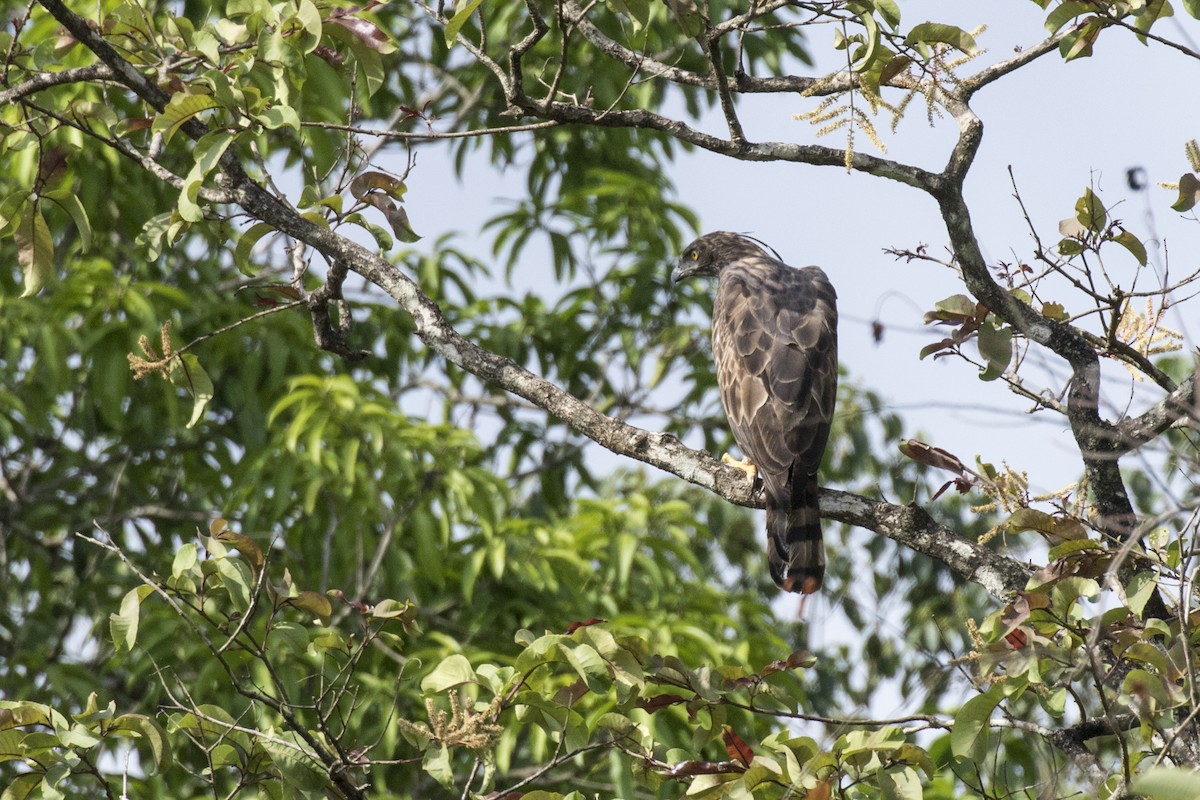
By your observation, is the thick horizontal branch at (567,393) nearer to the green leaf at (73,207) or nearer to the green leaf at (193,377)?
the green leaf at (73,207)

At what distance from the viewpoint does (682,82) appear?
3814 millimetres

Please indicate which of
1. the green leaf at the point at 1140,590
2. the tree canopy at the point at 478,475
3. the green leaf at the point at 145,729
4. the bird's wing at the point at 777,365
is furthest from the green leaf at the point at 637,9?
the green leaf at the point at 145,729

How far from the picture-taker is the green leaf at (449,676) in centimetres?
304

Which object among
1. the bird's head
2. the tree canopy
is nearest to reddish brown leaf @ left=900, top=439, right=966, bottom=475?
the tree canopy

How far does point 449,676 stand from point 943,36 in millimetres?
1931

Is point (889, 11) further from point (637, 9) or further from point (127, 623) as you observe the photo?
point (127, 623)

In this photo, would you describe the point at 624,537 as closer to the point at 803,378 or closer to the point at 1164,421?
the point at 803,378

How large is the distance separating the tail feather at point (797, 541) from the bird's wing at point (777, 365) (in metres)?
0.09

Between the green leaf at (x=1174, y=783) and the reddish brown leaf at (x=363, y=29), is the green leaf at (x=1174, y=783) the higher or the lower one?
the lower one

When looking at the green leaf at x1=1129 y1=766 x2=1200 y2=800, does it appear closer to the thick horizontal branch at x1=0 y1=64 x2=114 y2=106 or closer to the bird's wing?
the bird's wing

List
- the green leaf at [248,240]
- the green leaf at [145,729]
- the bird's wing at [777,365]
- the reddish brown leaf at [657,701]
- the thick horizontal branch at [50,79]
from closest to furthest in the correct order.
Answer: the green leaf at [145,729]
the reddish brown leaf at [657,701]
the thick horizontal branch at [50,79]
the green leaf at [248,240]
the bird's wing at [777,365]

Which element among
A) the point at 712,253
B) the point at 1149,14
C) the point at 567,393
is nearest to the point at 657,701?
the point at 567,393

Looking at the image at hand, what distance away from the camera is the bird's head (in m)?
6.93

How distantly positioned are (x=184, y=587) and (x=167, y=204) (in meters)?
4.74
